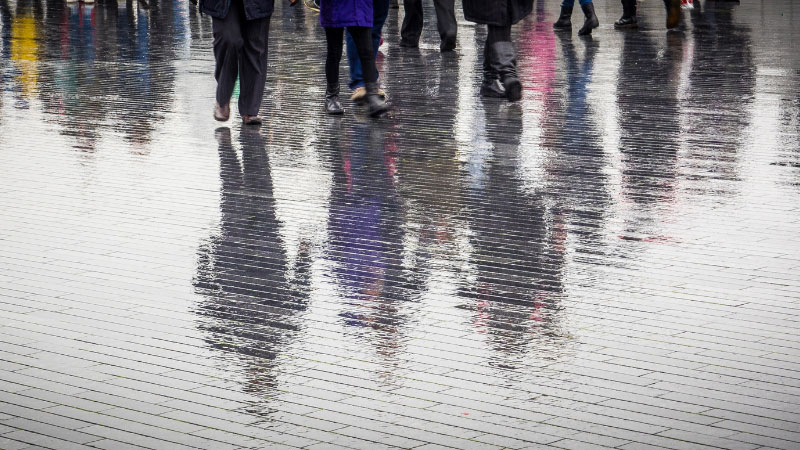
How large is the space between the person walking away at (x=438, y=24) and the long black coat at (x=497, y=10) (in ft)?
13.9

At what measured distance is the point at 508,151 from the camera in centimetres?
958

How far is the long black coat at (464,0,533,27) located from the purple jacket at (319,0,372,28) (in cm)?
155

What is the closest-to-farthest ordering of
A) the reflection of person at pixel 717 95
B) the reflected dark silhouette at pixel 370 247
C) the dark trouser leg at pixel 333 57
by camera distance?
the reflected dark silhouette at pixel 370 247
the reflection of person at pixel 717 95
the dark trouser leg at pixel 333 57

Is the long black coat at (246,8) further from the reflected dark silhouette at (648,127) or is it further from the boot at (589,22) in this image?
the boot at (589,22)

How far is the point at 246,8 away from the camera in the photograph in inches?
417

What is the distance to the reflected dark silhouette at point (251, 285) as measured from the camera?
17.4ft

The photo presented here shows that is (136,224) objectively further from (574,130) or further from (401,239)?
(574,130)

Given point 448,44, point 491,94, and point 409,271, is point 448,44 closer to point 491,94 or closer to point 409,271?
point 491,94

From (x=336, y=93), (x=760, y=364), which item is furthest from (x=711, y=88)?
(x=760, y=364)

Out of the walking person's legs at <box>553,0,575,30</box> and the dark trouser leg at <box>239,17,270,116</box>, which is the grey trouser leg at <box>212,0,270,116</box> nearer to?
the dark trouser leg at <box>239,17,270,116</box>

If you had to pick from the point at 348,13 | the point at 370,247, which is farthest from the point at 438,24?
the point at 370,247

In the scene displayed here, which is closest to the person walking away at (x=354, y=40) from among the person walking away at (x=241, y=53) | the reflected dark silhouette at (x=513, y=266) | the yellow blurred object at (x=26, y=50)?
the person walking away at (x=241, y=53)

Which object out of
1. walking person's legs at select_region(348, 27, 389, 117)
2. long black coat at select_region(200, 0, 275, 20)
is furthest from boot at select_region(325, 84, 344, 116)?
long black coat at select_region(200, 0, 275, 20)

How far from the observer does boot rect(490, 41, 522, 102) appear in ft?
39.4
